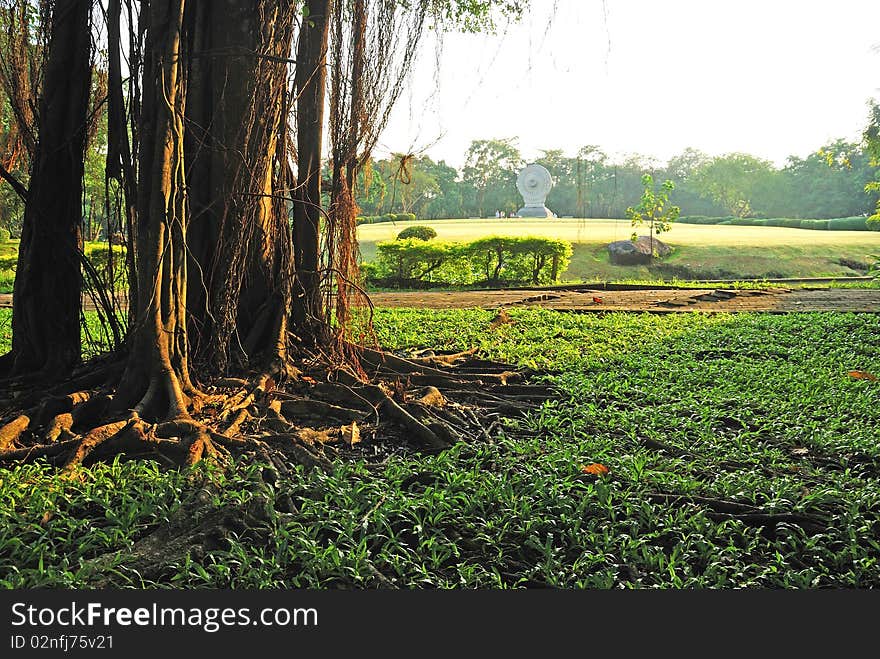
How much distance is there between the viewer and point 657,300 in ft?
39.7

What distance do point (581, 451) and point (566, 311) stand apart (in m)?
6.62

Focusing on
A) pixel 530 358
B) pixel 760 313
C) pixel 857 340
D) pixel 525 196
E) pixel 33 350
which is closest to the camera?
pixel 33 350

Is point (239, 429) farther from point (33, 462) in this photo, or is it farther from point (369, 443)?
point (33, 462)

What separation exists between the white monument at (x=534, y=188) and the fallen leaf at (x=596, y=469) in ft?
97.3

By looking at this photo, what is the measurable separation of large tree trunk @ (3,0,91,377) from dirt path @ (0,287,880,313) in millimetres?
6842

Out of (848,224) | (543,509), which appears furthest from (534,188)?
(543,509)

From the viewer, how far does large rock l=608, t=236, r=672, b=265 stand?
21562 millimetres

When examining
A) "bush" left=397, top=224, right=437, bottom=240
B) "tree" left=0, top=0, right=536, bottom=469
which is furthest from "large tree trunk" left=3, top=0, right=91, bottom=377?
"bush" left=397, top=224, right=437, bottom=240

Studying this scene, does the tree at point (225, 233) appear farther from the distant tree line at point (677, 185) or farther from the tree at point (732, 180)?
the tree at point (732, 180)

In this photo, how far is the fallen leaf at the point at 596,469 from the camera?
3.41 metres

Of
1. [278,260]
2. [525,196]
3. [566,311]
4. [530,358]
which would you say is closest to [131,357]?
[278,260]

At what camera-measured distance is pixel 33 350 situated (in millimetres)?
4656

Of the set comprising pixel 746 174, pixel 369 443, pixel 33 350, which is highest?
pixel 746 174

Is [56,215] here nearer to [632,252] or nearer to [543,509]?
[543,509]
